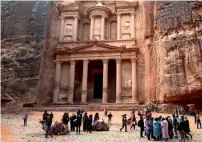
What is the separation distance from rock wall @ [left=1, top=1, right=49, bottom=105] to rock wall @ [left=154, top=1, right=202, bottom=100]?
1347cm

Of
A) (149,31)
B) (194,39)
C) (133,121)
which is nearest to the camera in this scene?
(133,121)

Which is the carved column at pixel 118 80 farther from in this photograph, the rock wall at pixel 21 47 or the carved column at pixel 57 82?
the rock wall at pixel 21 47

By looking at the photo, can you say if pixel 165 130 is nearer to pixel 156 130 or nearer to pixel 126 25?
pixel 156 130

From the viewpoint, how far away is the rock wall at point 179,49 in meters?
24.5

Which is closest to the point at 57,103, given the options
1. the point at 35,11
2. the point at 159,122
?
the point at 35,11

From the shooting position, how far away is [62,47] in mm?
34625

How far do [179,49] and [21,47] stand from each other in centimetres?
1779

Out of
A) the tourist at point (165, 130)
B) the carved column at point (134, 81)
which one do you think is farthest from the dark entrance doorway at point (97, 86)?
the tourist at point (165, 130)

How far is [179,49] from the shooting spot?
25.6 meters

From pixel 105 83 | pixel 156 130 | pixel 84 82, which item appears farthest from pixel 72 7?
pixel 156 130

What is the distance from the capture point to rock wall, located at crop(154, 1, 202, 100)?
24.5 metres

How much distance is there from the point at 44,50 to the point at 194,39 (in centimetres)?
1701

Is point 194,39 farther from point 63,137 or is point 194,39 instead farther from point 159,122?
point 63,137

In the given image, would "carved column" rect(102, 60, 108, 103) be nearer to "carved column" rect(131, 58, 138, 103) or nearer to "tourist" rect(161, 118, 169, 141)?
"carved column" rect(131, 58, 138, 103)
